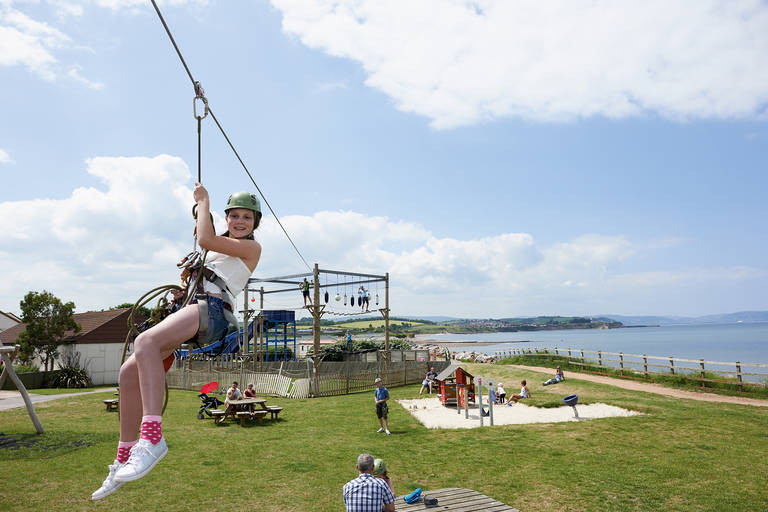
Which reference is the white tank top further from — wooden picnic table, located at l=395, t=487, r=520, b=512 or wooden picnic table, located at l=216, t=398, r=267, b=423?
wooden picnic table, located at l=216, t=398, r=267, b=423

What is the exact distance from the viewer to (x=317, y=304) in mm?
24375

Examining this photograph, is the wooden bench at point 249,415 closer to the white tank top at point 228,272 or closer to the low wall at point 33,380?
the white tank top at point 228,272

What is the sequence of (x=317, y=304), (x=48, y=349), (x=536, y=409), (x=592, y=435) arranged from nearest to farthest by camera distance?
(x=592, y=435) → (x=536, y=409) → (x=317, y=304) → (x=48, y=349)

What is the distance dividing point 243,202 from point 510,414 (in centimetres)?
1785

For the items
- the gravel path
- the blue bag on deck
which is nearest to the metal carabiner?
the blue bag on deck

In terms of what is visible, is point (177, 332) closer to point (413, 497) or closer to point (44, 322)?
point (413, 497)

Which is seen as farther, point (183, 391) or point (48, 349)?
point (48, 349)

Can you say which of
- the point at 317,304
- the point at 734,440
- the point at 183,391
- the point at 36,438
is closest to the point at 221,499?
the point at 36,438

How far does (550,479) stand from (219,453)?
8335 mm

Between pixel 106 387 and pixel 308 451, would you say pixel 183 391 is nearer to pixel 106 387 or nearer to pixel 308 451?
pixel 106 387

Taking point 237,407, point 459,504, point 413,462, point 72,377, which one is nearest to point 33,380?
point 72,377

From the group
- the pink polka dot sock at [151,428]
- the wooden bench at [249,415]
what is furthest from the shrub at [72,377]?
the pink polka dot sock at [151,428]

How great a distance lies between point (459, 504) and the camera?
24.1 ft

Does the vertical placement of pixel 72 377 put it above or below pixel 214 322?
below
